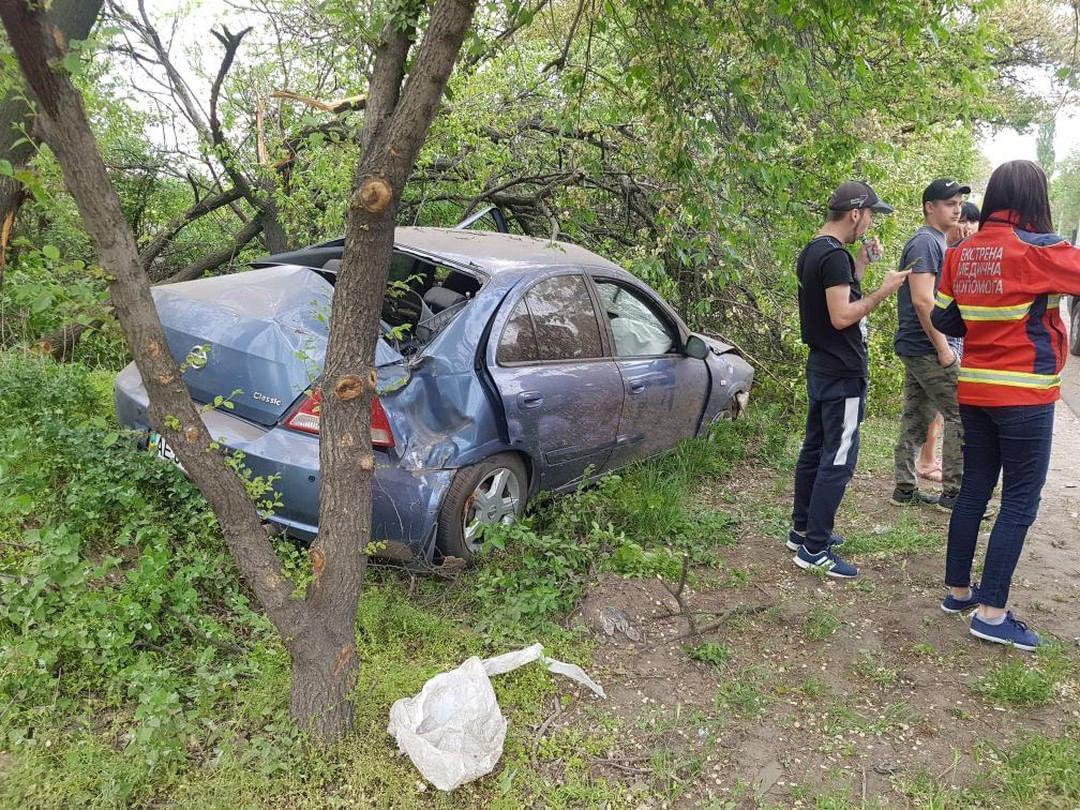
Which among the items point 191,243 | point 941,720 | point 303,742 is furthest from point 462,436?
point 191,243

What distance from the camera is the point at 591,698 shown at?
295 cm

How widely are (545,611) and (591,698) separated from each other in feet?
1.67

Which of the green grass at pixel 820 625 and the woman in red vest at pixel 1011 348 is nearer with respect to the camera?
the woman in red vest at pixel 1011 348

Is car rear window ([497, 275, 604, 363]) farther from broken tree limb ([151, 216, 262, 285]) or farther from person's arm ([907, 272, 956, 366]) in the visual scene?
broken tree limb ([151, 216, 262, 285])

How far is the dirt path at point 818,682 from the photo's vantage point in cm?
262

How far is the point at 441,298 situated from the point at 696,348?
1847 millimetres

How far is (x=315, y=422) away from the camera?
11.2 ft

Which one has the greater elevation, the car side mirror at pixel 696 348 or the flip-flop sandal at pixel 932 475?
the car side mirror at pixel 696 348

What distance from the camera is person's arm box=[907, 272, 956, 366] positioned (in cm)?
468

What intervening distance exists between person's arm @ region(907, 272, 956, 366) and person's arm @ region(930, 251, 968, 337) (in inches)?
41.4

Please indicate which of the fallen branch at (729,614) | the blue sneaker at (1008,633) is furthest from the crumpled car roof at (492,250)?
the blue sneaker at (1008,633)

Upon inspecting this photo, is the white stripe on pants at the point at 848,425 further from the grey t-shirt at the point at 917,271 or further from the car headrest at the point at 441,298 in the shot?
the car headrest at the point at 441,298

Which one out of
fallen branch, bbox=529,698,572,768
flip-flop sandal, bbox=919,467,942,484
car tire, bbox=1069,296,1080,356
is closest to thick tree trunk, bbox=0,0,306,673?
fallen branch, bbox=529,698,572,768

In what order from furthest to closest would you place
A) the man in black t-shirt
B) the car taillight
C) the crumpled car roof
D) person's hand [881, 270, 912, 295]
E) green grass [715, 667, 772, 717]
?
the crumpled car roof → the man in black t-shirt → person's hand [881, 270, 912, 295] → the car taillight → green grass [715, 667, 772, 717]
